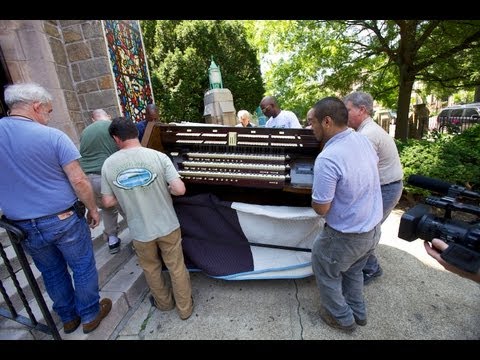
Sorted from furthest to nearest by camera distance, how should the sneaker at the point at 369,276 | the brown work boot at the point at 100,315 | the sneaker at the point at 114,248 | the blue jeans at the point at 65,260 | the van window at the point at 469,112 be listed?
the van window at the point at 469,112 → the sneaker at the point at 114,248 → the sneaker at the point at 369,276 → the brown work boot at the point at 100,315 → the blue jeans at the point at 65,260

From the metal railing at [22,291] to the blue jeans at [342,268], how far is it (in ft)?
7.22

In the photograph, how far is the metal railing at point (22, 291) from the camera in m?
1.79

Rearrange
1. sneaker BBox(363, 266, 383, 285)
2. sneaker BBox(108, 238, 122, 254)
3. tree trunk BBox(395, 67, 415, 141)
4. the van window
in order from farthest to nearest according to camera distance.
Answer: the van window < tree trunk BBox(395, 67, 415, 141) < sneaker BBox(108, 238, 122, 254) < sneaker BBox(363, 266, 383, 285)

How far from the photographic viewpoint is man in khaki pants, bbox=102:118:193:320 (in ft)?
6.92

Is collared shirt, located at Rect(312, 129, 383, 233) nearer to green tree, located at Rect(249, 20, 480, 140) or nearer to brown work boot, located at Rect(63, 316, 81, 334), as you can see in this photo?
brown work boot, located at Rect(63, 316, 81, 334)

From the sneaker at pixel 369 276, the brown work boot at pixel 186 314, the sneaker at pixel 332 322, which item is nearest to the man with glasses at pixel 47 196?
the brown work boot at pixel 186 314

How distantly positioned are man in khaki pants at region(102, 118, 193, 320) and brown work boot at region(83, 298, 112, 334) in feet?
1.45

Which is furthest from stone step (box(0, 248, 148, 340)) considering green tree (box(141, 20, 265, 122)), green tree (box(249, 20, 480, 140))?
green tree (box(141, 20, 265, 122))

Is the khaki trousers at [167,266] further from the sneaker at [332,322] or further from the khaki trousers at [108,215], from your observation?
the sneaker at [332,322]

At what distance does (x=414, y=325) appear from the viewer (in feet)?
7.38

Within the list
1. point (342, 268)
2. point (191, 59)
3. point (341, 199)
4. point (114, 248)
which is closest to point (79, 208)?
point (114, 248)

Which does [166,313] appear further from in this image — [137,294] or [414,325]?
[414,325]
